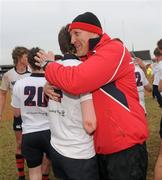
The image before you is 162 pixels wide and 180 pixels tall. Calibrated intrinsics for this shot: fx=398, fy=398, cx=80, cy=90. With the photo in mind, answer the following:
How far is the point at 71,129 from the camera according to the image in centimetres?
297

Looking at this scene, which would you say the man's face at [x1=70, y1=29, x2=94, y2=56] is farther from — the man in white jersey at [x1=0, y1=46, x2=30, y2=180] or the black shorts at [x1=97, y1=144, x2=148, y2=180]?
the man in white jersey at [x1=0, y1=46, x2=30, y2=180]

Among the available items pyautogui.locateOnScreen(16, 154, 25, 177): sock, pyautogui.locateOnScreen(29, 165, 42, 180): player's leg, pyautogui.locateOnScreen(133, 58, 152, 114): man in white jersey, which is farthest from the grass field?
pyautogui.locateOnScreen(29, 165, 42, 180): player's leg

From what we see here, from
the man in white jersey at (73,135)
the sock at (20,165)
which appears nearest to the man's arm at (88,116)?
the man in white jersey at (73,135)

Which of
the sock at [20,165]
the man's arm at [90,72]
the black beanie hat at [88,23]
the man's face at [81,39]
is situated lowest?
the sock at [20,165]

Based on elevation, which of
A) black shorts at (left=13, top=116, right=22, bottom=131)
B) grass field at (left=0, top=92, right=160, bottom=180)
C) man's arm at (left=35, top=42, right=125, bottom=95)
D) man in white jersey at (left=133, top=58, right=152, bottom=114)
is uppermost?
man's arm at (left=35, top=42, right=125, bottom=95)

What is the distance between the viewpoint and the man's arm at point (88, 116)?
9.27ft

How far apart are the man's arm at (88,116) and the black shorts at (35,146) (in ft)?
6.81

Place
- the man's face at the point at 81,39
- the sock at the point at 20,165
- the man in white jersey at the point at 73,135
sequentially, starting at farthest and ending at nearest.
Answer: the sock at the point at 20,165, the man's face at the point at 81,39, the man in white jersey at the point at 73,135

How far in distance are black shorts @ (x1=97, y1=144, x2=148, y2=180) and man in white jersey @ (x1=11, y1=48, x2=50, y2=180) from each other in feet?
6.42

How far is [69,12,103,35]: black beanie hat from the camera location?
2951mm

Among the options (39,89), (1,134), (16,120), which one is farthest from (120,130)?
(1,134)

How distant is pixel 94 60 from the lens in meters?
2.76

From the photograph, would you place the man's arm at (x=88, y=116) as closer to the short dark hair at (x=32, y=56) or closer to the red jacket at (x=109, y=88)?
the red jacket at (x=109, y=88)

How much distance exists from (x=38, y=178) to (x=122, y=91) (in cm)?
245
